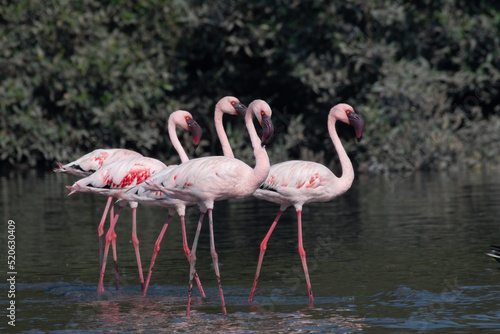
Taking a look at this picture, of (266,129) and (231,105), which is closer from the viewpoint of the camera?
(266,129)

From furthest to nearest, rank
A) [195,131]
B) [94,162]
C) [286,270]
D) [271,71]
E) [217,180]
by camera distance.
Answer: [271,71] → [94,162] → [286,270] → [195,131] → [217,180]

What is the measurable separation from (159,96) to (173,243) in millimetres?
11256

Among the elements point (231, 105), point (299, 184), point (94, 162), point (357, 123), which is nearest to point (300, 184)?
point (299, 184)

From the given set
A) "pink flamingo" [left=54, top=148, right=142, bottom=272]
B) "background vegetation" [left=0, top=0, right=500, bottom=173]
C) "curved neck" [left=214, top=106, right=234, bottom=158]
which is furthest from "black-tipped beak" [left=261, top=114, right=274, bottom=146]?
"background vegetation" [left=0, top=0, right=500, bottom=173]

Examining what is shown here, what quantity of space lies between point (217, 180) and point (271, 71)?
15997mm

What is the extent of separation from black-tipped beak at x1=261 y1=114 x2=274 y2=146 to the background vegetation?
1363cm

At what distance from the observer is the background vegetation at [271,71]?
69.6 feet

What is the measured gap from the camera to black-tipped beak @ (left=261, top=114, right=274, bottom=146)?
7344mm

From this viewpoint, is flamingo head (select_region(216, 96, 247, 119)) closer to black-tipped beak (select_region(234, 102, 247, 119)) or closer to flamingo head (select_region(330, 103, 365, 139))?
black-tipped beak (select_region(234, 102, 247, 119))

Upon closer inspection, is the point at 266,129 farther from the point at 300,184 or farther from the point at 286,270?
the point at 286,270

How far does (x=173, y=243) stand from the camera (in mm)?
11438

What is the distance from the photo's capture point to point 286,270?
369 inches

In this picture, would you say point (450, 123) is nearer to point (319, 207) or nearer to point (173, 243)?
point (319, 207)

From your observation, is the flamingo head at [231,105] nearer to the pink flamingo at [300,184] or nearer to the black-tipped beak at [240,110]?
the black-tipped beak at [240,110]
